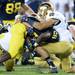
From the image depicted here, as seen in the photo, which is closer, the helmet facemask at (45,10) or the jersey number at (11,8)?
the helmet facemask at (45,10)

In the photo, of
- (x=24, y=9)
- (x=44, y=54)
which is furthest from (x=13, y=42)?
(x=24, y=9)

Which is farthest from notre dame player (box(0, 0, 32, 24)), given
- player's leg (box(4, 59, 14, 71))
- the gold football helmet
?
player's leg (box(4, 59, 14, 71))

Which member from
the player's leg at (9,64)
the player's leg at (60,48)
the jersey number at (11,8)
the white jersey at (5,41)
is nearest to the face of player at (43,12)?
the player's leg at (60,48)

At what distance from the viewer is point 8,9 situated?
38.6ft

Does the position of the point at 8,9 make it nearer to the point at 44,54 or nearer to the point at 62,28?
the point at 62,28

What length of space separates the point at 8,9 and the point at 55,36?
2.84 meters

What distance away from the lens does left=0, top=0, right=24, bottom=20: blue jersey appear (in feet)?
38.5

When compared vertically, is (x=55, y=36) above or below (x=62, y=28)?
below

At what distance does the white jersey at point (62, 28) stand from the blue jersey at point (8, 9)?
241 centimetres

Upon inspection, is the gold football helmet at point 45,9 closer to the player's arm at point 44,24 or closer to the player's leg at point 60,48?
the player's arm at point 44,24

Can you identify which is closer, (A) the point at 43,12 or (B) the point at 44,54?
(B) the point at 44,54

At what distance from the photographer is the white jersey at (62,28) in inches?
358

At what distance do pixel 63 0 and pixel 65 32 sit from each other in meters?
13.3

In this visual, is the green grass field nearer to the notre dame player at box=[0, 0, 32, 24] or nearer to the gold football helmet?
the gold football helmet
